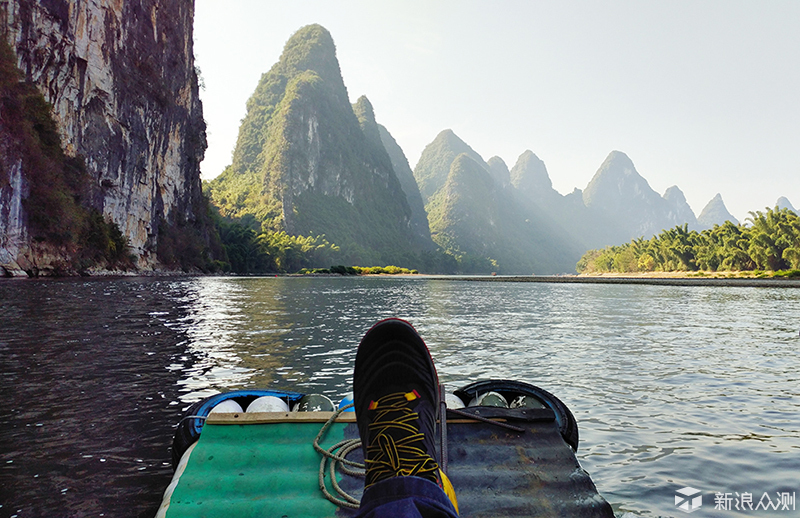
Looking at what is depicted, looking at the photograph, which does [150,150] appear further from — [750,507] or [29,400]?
[750,507]

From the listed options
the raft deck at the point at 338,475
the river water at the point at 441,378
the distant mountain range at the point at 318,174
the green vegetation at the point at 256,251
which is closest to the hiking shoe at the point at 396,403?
the raft deck at the point at 338,475

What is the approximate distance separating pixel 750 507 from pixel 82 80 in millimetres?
50995

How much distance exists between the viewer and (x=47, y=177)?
33938 mm

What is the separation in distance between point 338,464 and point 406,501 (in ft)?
3.37

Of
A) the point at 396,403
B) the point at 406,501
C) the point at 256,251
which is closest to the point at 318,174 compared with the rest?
the point at 256,251

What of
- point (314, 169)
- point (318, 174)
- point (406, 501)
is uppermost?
point (314, 169)

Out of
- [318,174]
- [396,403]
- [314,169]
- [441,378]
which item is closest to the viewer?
[396,403]

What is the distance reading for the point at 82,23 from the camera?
40125mm

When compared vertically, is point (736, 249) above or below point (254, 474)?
above

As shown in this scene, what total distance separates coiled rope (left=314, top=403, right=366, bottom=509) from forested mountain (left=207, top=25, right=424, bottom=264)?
10602cm

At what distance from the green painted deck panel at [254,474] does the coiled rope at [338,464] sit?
0.05 meters

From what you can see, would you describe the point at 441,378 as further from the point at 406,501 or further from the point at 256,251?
the point at 256,251

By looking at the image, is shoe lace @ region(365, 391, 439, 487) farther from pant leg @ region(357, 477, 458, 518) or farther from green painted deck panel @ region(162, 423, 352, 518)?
green painted deck panel @ region(162, 423, 352, 518)

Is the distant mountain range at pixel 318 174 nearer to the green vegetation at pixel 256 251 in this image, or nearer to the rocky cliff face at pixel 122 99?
the green vegetation at pixel 256 251
